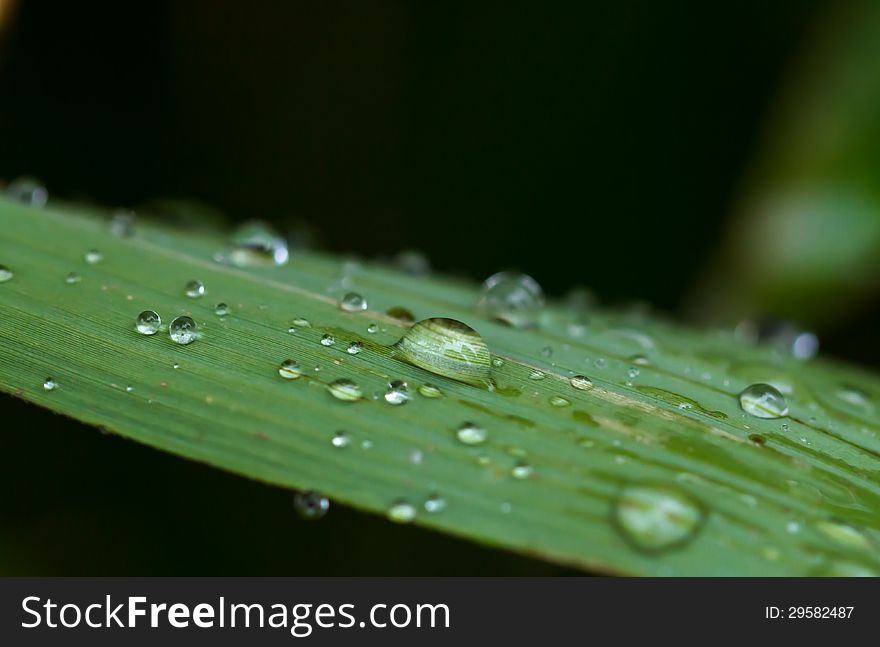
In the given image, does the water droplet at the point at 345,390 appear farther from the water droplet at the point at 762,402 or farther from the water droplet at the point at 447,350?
the water droplet at the point at 762,402

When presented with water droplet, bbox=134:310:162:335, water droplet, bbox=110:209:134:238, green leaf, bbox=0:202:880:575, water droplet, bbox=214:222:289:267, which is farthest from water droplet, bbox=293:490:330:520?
water droplet, bbox=110:209:134:238

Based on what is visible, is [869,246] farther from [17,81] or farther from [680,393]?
[17,81]

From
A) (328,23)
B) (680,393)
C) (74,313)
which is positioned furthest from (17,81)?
(680,393)

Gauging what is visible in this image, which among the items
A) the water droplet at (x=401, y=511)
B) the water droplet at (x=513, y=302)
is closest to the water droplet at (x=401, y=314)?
the water droplet at (x=513, y=302)

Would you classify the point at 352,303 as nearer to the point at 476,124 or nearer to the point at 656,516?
the point at 656,516

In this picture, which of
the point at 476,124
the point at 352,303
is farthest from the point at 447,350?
the point at 476,124

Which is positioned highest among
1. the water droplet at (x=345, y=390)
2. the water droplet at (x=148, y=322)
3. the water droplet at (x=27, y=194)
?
the water droplet at (x=27, y=194)
